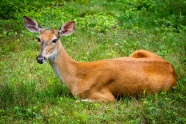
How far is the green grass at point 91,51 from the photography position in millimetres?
7379

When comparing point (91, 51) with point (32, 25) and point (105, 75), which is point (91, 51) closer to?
point (32, 25)

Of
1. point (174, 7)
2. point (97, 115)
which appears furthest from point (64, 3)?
point (97, 115)

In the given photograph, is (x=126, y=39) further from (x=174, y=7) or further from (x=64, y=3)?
(x=64, y=3)

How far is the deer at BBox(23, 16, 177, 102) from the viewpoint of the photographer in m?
8.06

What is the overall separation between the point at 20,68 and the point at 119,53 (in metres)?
2.30

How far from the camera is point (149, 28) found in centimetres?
1213

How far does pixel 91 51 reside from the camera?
35.0ft

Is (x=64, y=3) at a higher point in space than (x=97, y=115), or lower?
higher

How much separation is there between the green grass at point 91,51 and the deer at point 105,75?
178 millimetres

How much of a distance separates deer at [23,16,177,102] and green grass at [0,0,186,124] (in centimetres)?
18

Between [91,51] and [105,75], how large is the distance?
258 cm

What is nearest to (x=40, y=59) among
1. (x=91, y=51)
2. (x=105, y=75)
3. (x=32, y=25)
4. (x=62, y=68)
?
(x=62, y=68)

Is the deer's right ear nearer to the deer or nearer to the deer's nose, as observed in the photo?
the deer

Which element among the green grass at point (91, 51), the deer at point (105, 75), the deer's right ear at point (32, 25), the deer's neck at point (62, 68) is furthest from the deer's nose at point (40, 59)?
the deer's right ear at point (32, 25)
